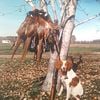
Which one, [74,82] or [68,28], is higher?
[68,28]

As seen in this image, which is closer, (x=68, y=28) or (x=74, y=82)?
(x=74, y=82)

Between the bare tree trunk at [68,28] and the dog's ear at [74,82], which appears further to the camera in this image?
the bare tree trunk at [68,28]

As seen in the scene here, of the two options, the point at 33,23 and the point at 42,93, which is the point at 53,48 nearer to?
the point at 33,23

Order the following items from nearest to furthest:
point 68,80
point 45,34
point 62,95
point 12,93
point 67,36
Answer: point 45,34 → point 68,80 → point 67,36 → point 62,95 → point 12,93

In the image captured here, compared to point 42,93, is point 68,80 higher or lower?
higher

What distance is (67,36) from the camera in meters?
11.8

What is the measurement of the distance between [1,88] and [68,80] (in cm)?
632

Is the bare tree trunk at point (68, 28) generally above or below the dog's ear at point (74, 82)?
above

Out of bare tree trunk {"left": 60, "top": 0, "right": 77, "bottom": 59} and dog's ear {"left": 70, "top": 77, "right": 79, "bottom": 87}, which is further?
bare tree trunk {"left": 60, "top": 0, "right": 77, "bottom": 59}

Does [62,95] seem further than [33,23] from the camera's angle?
Yes

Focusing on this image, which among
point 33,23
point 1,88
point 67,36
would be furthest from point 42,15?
point 1,88

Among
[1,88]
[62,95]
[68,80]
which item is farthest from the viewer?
[1,88]

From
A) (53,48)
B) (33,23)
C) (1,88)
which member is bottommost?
(1,88)

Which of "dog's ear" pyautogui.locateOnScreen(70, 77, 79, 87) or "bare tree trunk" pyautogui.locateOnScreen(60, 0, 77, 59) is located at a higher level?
"bare tree trunk" pyautogui.locateOnScreen(60, 0, 77, 59)
